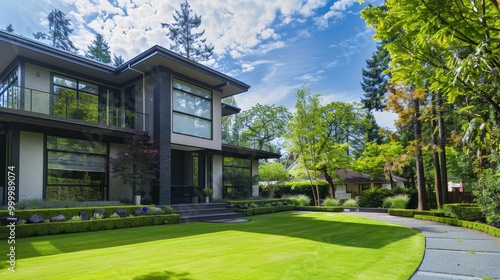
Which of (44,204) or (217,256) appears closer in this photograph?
(217,256)

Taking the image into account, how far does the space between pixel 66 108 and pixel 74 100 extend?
0.49m

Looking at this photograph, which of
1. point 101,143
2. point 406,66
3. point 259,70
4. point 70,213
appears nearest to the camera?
point 406,66

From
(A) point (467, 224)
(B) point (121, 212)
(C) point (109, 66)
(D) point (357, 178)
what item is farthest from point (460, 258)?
(D) point (357, 178)

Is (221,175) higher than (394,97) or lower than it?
lower

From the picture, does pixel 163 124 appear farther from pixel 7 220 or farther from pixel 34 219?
pixel 7 220

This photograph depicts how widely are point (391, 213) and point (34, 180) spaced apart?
16551 millimetres

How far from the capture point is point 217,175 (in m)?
18.9

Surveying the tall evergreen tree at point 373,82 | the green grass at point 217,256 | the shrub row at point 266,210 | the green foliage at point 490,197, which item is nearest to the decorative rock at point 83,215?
the green grass at point 217,256

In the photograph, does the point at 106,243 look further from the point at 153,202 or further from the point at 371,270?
the point at 153,202

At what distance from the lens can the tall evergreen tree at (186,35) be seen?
33562 mm

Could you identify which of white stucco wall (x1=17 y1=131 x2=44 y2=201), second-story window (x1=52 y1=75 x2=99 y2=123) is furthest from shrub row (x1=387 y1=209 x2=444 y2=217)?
white stucco wall (x1=17 y1=131 x2=44 y2=201)

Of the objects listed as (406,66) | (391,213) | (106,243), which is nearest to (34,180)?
(106,243)

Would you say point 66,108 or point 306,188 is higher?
point 66,108

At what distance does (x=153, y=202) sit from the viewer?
14.0 metres
